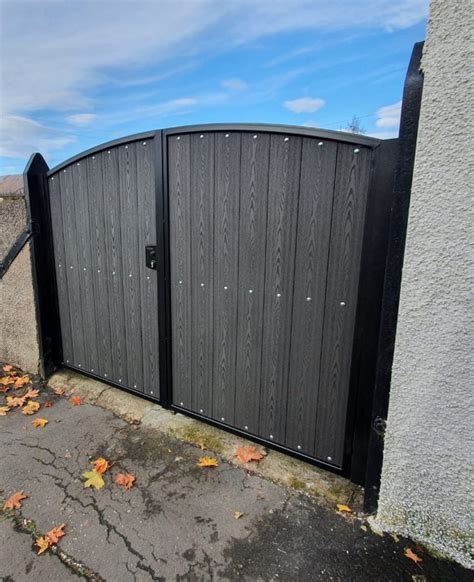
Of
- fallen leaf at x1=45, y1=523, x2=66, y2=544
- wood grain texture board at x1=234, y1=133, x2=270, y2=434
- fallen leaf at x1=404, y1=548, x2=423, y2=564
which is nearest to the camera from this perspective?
fallen leaf at x1=404, y1=548, x2=423, y2=564

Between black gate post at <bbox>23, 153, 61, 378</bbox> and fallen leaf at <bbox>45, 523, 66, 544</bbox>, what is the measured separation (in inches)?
68.0

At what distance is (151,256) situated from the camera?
2438 mm

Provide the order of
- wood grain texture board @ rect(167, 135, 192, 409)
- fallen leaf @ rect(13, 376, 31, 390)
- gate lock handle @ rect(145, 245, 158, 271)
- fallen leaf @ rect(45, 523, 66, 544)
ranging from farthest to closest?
fallen leaf @ rect(13, 376, 31, 390) → gate lock handle @ rect(145, 245, 158, 271) → wood grain texture board @ rect(167, 135, 192, 409) → fallen leaf @ rect(45, 523, 66, 544)

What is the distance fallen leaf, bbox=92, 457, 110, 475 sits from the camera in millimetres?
2061

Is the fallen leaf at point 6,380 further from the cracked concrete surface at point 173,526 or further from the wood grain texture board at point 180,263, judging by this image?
the wood grain texture board at point 180,263

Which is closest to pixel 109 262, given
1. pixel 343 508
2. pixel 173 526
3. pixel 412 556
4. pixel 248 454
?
pixel 248 454

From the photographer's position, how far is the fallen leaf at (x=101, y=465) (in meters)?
2.06

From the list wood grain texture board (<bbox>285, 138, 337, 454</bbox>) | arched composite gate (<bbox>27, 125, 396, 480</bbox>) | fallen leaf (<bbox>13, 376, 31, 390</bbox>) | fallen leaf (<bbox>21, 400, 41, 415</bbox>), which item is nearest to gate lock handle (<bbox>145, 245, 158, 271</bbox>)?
arched composite gate (<bbox>27, 125, 396, 480</bbox>)

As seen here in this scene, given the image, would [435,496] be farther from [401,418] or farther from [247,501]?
[247,501]

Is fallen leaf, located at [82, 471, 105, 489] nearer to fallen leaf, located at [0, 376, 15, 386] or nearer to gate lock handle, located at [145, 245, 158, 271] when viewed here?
gate lock handle, located at [145, 245, 158, 271]

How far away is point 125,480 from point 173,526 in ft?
1.41

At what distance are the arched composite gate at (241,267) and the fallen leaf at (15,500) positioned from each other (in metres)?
1.01

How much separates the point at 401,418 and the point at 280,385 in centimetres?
72

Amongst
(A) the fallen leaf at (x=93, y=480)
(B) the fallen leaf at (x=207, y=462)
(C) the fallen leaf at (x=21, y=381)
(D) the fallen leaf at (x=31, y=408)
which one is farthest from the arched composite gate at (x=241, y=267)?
(C) the fallen leaf at (x=21, y=381)
